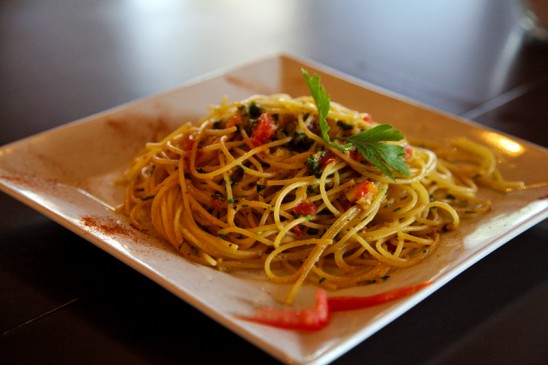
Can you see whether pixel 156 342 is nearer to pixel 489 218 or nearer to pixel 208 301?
pixel 208 301

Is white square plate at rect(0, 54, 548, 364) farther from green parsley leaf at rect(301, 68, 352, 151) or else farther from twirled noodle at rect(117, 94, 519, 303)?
green parsley leaf at rect(301, 68, 352, 151)

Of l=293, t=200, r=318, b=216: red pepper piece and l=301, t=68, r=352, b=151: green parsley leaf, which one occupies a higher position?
l=301, t=68, r=352, b=151: green parsley leaf

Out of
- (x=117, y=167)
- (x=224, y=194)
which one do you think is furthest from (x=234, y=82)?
(x=224, y=194)

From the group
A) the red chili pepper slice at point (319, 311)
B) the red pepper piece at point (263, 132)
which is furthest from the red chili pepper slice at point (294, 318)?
the red pepper piece at point (263, 132)

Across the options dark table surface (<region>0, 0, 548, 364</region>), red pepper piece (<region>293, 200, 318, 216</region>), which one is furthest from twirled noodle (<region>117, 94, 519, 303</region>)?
dark table surface (<region>0, 0, 548, 364</region>)

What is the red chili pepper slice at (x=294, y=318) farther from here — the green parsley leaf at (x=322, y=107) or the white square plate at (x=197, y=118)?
the green parsley leaf at (x=322, y=107)

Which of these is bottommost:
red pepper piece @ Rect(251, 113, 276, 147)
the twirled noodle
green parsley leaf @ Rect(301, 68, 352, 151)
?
the twirled noodle

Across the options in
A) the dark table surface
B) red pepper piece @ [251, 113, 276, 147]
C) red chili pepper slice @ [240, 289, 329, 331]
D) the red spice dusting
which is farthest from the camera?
red pepper piece @ [251, 113, 276, 147]
